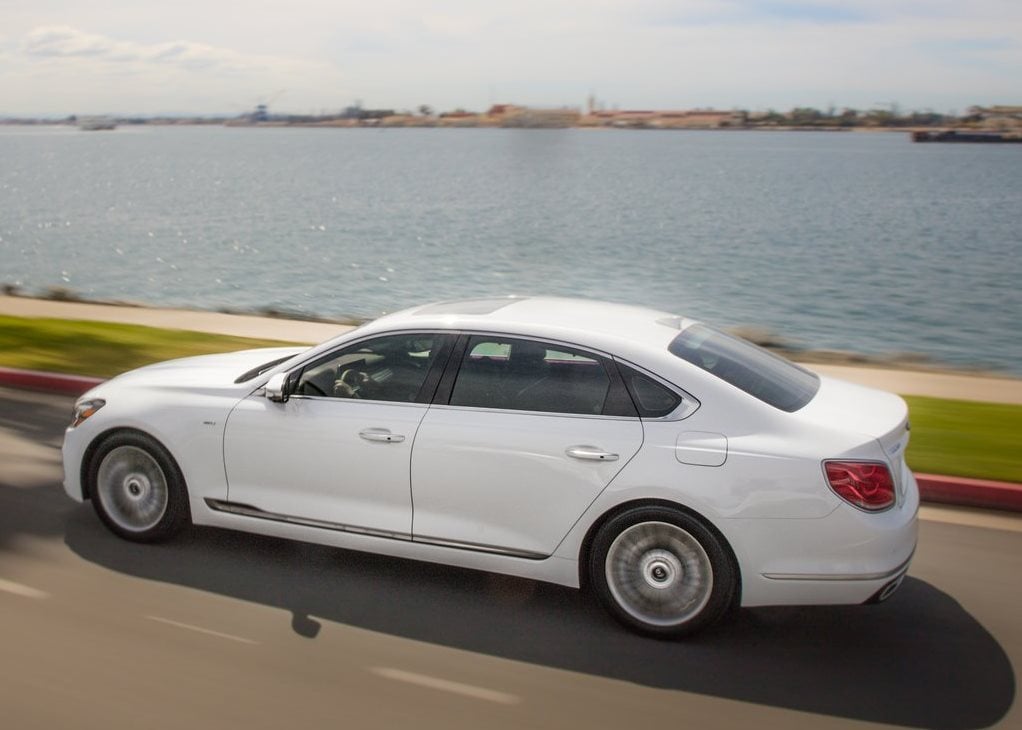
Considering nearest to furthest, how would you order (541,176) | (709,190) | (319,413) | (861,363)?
(319,413) → (861,363) → (709,190) → (541,176)

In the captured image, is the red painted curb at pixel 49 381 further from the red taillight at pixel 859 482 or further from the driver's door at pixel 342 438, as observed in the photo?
the red taillight at pixel 859 482

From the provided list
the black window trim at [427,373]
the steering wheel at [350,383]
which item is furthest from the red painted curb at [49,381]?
the steering wheel at [350,383]

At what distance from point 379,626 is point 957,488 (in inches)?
175

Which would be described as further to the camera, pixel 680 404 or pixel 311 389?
pixel 311 389

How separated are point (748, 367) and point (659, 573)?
3.79 ft

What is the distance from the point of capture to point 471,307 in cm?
606

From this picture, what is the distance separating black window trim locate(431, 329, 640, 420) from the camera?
17.5ft

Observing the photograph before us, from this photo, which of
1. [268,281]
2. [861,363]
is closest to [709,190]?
[268,281]

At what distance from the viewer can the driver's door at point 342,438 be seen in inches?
221

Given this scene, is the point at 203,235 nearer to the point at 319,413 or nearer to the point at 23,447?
the point at 23,447

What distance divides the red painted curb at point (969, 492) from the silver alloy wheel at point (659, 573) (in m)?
3.19

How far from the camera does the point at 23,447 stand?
333 inches

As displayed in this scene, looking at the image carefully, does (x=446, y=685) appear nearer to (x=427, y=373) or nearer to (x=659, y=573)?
(x=659, y=573)

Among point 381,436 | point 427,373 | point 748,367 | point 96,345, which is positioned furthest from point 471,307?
point 96,345
